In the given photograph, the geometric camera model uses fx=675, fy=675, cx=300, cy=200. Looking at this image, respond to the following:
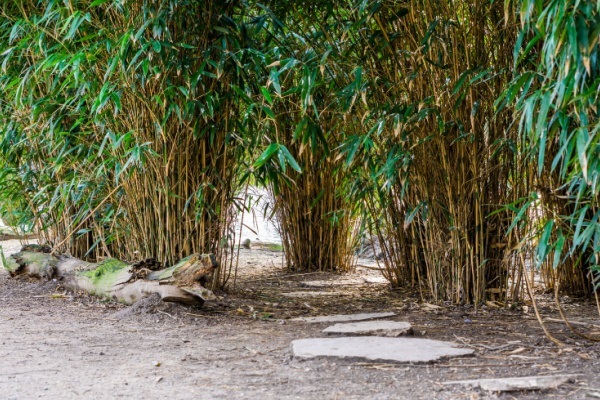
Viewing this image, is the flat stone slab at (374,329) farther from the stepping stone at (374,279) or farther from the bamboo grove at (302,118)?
the stepping stone at (374,279)

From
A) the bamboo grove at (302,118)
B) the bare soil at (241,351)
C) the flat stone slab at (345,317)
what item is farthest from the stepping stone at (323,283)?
the flat stone slab at (345,317)

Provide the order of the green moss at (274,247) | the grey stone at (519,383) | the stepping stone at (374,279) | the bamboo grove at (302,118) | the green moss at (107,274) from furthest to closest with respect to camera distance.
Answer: the green moss at (274,247) → the stepping stone at (374,279) → the green moss at (107,274) → the bamboo grove at (302,118) → the grey stone at (519,383)

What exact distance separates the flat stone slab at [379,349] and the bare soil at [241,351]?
0.13 ft

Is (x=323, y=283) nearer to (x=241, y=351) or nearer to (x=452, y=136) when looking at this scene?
(x=452, y=136)

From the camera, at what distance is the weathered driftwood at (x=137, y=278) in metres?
3.23

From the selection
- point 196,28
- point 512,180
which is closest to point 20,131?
point 196,28

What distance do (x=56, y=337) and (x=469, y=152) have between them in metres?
2.07

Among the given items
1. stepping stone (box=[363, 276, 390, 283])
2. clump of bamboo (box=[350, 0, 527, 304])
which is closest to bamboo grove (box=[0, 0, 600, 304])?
clump of bamboo (box=[350, 0, 527, 304])

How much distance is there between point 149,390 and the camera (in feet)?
6.50

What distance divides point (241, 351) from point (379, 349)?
1.69 ft

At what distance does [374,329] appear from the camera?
8.84ft

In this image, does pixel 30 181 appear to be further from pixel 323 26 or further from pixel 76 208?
pixel 323 26

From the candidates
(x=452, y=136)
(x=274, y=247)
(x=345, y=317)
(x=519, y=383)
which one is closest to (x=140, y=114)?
(x=345, y=317)

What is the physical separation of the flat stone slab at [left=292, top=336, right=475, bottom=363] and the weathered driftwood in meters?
0.89
